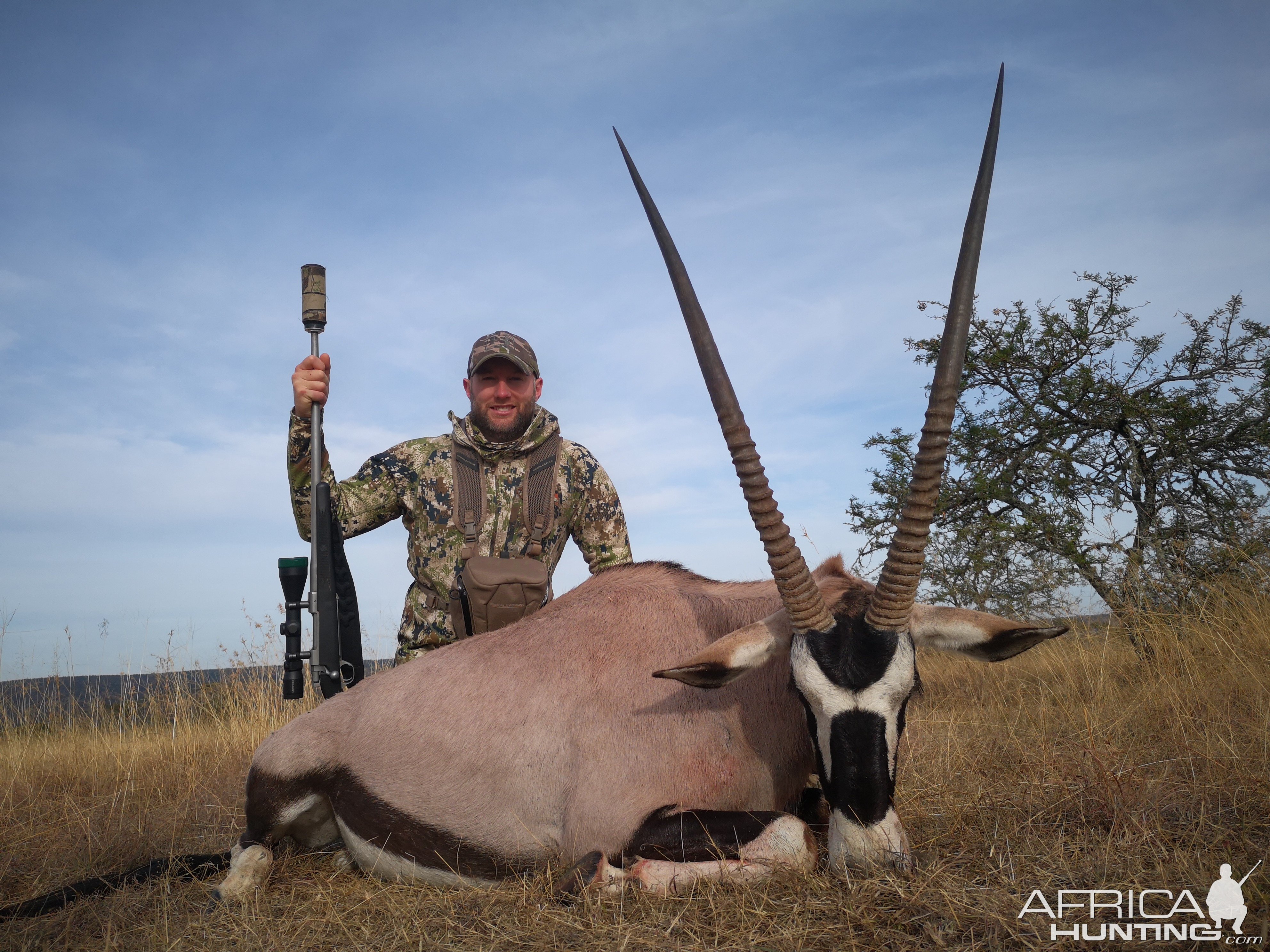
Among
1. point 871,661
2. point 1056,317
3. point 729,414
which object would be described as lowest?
point 871,661

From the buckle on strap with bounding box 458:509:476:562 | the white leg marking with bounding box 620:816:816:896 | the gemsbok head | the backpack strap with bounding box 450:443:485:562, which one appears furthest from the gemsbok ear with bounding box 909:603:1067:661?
the backpack strap with bounding box 450:443:485:562

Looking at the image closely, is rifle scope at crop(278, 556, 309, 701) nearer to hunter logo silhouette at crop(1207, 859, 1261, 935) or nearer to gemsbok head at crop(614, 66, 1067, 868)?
gemsbok head at crop(614, 66, 1067, 868)

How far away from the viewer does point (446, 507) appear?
5699mm

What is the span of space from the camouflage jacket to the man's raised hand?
433 millimetres

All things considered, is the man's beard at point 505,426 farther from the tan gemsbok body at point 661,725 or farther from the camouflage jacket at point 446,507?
the tan gemsbok body at point 661,725

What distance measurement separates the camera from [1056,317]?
29.7ft

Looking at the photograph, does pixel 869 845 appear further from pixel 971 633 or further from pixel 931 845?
pixel 971 633

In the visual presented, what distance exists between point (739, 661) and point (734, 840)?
61cm

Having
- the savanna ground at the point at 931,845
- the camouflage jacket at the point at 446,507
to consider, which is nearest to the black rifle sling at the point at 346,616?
the camouflage jacket at the point at 446,507

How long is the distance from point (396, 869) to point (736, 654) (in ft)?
6.00

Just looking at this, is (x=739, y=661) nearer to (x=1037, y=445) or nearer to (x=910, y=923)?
(x=910, y=923)

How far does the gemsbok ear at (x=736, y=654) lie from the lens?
10.4 feet

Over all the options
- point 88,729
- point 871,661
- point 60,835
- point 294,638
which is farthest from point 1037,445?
point 88,729

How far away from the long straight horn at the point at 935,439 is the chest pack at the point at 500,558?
1.95 meters
